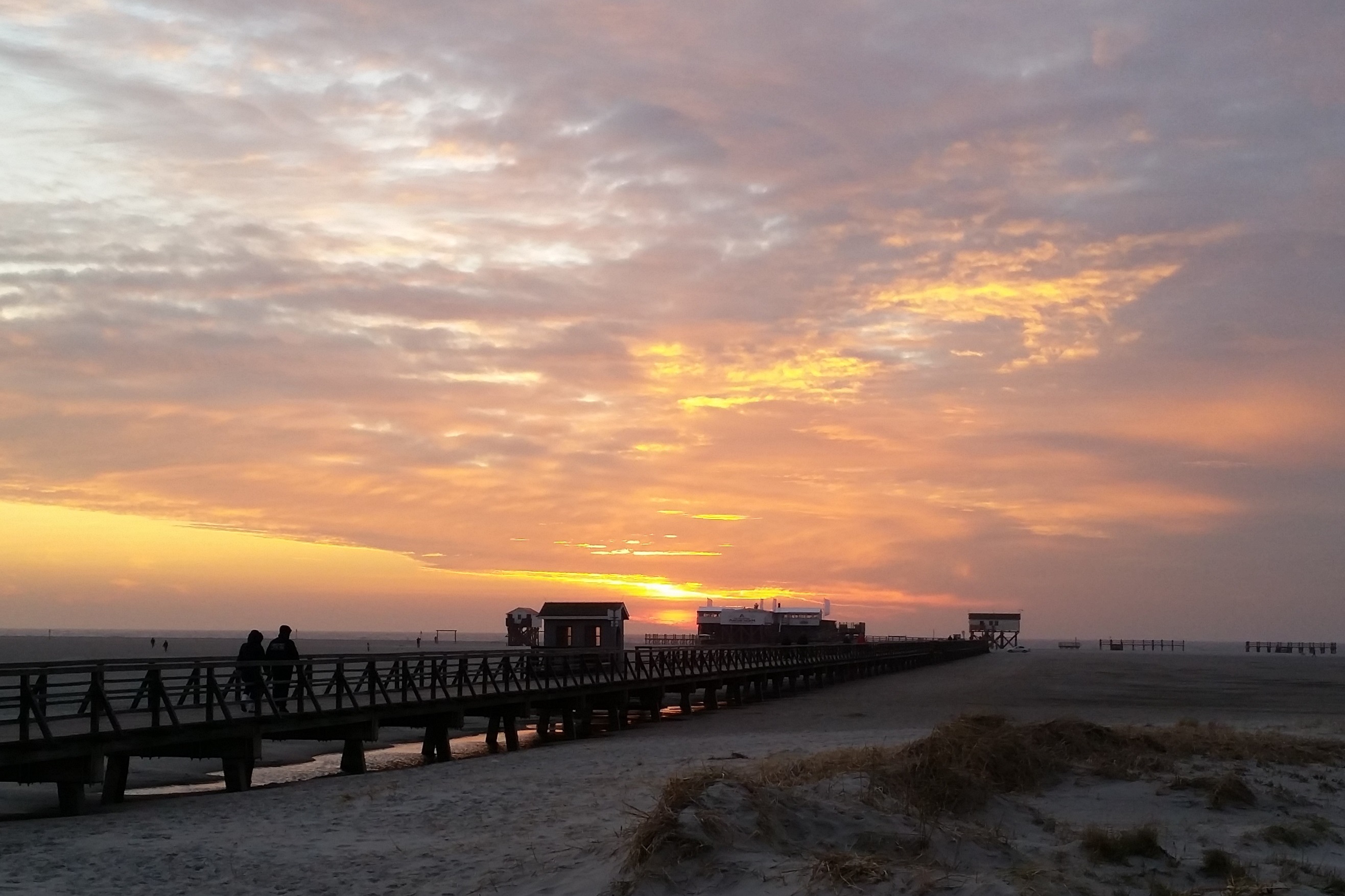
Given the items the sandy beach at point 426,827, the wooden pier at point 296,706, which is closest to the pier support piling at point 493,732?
the wooden pier at point 296,706

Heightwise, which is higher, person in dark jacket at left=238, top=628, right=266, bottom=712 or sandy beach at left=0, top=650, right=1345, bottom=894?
person in dark jacket at left=238, top=628, right=266, bottom=712

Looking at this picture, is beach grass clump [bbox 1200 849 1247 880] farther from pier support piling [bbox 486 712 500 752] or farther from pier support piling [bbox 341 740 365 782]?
pier support piling [bbox 486 712 500 752]

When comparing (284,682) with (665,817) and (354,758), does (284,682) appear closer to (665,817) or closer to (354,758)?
(354,758)

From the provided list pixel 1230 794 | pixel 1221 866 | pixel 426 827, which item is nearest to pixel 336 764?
pixel 426 827

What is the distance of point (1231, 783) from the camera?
13914mm

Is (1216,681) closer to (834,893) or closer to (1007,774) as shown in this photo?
(1007,774)

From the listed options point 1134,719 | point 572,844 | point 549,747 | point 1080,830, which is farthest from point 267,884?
point 1134,719

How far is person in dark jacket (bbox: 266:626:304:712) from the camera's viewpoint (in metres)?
19.7

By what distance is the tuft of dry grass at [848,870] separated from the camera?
862cm

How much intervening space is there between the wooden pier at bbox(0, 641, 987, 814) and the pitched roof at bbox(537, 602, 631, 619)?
40.5 ft

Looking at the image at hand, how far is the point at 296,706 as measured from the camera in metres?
22.4

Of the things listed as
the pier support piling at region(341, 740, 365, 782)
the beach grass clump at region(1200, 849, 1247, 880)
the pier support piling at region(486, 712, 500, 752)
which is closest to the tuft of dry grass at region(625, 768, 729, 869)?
the beach grass clump at region(1200, 849, 1247, 880)

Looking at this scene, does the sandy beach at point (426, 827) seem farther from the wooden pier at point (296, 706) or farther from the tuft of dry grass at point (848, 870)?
the wooden pier at point (296, 706)

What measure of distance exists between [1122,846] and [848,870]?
11.6 feet
